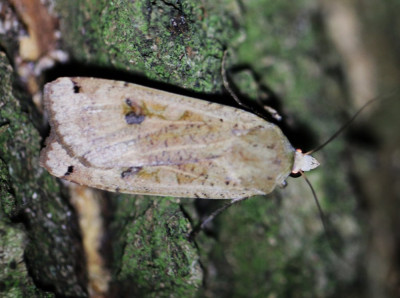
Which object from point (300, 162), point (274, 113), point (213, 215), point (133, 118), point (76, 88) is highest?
point (76, 88)

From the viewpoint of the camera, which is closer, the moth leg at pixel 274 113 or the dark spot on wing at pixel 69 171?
the dark spot on wing at pixel 69 171

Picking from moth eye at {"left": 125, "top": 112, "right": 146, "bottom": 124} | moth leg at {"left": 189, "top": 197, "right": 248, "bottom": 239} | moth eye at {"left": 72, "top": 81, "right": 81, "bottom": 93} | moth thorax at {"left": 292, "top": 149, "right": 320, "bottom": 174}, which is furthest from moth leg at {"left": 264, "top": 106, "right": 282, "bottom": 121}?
moth eye at {"left": 72, "top": 81, "right": 81, "bottom": 93}

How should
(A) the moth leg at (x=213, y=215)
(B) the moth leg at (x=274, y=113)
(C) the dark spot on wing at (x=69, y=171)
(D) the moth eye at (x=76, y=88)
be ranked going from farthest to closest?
(B) the moth leg at (x=274, y=113) < (A) the moth leg at (x=213, y=215) < (C) the dark spot on wing at (x=69, y=171) < (D) the moth eye at (x=76, y=88)

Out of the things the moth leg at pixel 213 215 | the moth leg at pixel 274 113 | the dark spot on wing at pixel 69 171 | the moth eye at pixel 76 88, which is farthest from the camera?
the moth leg at pixel 274 113

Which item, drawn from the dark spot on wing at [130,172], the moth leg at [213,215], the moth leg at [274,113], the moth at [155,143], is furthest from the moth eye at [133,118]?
the moth leg at [274,113]

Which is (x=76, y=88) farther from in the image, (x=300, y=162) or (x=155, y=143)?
(x=300, y=162)

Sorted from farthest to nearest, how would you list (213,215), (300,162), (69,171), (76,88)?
(213,215)
(300,162)
(69,171)
(76,88)

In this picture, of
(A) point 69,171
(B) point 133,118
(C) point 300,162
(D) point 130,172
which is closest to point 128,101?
(B) point 133,118

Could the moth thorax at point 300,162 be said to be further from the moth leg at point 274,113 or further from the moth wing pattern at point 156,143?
the moth leg at point 274,113

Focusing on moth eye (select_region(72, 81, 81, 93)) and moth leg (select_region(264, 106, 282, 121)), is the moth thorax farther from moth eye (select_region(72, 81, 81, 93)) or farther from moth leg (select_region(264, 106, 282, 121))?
moth eye (select_region(72, 81, 81, 93))
